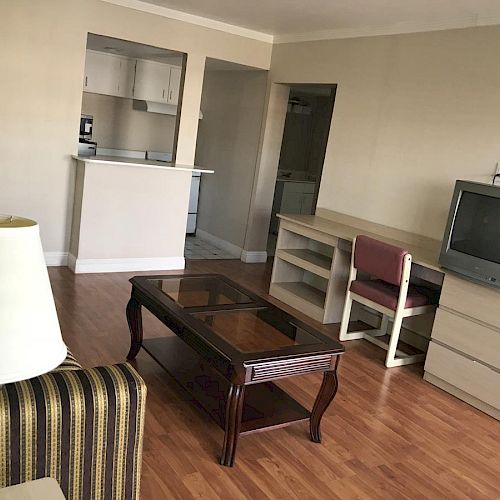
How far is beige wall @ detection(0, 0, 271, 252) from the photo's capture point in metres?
4.65

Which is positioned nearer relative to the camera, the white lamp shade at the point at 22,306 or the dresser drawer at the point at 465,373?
the white lamp shade at the point at 22,306

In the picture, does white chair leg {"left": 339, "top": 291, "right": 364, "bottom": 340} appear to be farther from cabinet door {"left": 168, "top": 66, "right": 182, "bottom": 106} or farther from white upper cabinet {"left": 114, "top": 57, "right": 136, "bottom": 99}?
white upper cabinet {"left": 114, "top": 57, "right": 136, "bottom": 99}

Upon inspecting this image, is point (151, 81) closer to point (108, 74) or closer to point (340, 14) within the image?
point (108, 74)

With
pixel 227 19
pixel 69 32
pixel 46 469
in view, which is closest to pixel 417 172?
pixel 227 19

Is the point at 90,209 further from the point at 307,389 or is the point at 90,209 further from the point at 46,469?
the point at 46,469

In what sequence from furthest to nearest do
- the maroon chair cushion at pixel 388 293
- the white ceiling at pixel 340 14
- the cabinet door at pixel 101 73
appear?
the cabinet door at pixel 101 73 → the white ceiling at pixel 340 14 → the maroon chair cushion at pixel 388 293

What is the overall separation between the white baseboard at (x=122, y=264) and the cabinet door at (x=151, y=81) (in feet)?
8.95

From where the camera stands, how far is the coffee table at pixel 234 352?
97.0 inches

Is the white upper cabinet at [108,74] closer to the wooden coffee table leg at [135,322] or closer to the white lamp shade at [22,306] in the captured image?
the wooden coffee table leg at [135,322]

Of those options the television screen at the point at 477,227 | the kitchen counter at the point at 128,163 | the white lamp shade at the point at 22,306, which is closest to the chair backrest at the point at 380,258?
the television screen at the point at 477,227

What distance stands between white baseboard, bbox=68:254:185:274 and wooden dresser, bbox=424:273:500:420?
278 centimetres

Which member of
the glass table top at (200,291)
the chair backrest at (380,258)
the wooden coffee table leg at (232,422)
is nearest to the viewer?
the wooden coffee table leg at (232,422)

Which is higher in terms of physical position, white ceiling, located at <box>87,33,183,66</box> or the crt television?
white ceiling, located at <box>87,33,183,66</box>

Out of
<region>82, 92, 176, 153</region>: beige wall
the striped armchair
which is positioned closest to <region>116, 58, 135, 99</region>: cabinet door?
<region>82, 92, 176, 153</region>: beige wall
